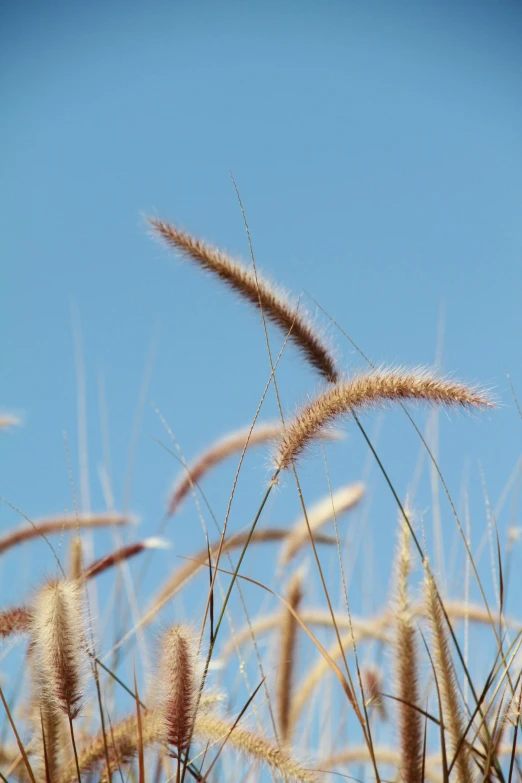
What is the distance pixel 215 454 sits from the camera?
9.31 ft

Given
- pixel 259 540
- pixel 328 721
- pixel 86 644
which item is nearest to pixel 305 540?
pixel 259 540

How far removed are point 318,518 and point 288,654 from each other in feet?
1.77

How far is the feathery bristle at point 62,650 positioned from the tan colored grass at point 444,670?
0.80m

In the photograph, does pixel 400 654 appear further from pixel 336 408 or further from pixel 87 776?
pixel 87 776

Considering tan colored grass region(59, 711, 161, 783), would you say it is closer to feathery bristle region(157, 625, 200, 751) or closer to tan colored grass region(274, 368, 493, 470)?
feathery bristle region(157, 625, 200, 751)

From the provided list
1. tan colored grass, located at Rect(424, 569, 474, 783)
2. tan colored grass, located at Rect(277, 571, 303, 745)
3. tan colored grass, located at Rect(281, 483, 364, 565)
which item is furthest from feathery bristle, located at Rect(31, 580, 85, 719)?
tan colored grass, located at Rect(281, 483, 364, 565)

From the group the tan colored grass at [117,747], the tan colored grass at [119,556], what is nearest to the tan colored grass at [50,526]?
the tan colored grass at [119,556]

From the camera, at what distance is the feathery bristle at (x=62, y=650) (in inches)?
52.4

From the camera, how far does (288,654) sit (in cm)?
251

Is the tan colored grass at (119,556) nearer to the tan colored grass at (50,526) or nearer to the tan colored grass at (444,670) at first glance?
the tan colored grass at (50,526)

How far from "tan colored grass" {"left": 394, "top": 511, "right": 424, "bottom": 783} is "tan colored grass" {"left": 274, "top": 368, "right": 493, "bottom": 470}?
461mm

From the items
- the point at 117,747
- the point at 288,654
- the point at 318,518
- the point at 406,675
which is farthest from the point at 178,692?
the point at 318,518

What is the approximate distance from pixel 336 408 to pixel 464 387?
0.90ft

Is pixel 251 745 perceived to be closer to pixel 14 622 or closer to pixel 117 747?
pixel 117 747
